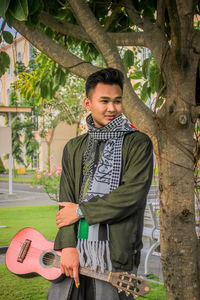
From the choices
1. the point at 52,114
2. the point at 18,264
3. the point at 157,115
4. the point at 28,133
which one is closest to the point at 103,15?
the point at 157,115

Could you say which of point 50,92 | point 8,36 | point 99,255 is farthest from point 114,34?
point 99,255

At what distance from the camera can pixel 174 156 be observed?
10.6ft

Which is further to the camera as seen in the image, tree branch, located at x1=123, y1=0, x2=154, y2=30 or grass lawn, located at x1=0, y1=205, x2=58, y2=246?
grass lawn, located at x1=0, y1=205, x2=58, y2=246

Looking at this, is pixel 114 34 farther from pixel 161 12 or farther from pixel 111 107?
pixel 111 107

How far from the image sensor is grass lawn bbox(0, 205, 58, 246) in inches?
370

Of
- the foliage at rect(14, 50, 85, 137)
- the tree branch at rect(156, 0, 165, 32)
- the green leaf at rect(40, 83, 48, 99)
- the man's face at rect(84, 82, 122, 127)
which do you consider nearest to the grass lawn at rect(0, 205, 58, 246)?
the foliage at rect(14, 50, 85, 137)

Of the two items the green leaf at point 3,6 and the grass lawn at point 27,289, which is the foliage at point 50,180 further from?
the green leaf at point 3,6

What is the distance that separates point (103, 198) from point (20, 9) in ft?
4.08

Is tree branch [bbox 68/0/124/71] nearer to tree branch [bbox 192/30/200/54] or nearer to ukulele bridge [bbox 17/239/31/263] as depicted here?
tree branch [bbox 192/30/200/54]

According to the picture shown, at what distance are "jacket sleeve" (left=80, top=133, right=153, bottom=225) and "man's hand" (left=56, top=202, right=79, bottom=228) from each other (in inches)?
2.1

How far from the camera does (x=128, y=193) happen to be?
2.04m

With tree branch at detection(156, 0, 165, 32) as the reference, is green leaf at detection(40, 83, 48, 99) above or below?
below

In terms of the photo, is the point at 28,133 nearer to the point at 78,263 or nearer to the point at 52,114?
the point at 52,114

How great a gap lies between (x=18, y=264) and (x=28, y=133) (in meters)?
42.8
